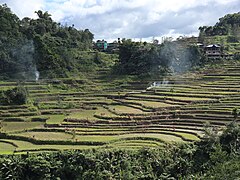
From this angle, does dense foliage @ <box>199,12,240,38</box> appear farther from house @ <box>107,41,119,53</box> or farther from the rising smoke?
the rising smoke

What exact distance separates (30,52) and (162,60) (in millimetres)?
14034

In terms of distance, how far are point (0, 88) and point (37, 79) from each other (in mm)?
5812

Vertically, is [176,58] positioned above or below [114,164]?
above

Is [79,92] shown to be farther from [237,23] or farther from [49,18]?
[237,23]

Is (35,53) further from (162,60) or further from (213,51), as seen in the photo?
Result: (213,51)

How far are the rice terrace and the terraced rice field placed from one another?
0.21ft

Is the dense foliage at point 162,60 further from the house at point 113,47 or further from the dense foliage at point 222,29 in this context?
the dense foliage at point 222,29

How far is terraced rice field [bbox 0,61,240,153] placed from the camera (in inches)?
829

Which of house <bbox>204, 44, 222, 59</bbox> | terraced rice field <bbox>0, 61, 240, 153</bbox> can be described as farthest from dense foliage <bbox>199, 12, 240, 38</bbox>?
terraced rice field <bbox>0, 61, 240, 153</bbox>

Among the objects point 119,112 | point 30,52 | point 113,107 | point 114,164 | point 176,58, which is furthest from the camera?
point 176,58

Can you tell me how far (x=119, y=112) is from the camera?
2700cm

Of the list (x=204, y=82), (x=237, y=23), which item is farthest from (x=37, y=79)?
(x=237, y=23)

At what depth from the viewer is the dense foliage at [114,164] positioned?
17344 mm

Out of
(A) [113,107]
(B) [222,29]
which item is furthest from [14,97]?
(B) [222,29]
